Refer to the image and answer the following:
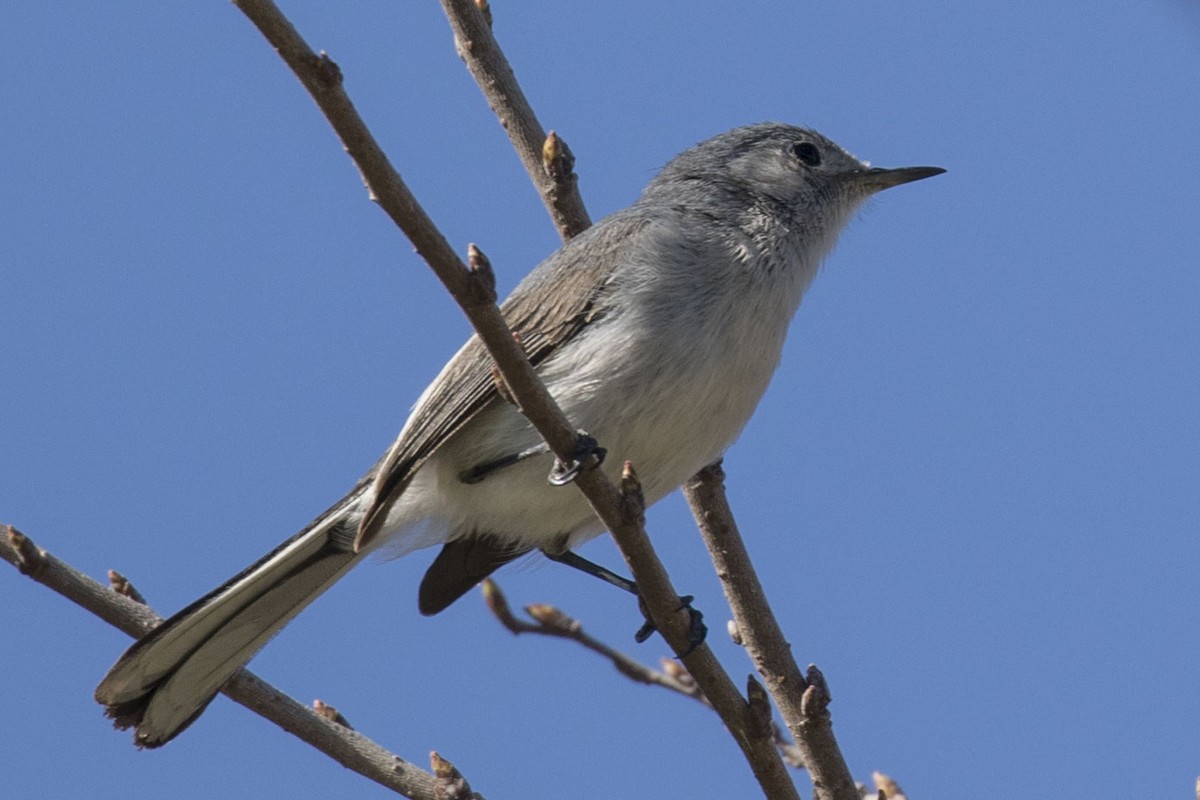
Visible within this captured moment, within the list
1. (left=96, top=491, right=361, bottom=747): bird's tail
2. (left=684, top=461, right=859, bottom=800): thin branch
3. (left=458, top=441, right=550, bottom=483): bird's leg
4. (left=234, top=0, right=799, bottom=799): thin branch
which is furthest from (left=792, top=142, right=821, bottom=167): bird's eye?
(left=234, top=0, right=799, bottom=799): thin branch

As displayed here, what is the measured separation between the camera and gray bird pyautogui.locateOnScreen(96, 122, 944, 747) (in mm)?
3479

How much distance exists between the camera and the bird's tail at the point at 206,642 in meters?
3.33

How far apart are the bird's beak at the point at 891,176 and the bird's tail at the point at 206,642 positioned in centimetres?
231

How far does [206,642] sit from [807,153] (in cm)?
267

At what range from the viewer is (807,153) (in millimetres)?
4875

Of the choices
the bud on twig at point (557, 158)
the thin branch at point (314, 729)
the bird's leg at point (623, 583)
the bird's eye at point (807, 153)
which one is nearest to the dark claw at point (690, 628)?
the bird's leg at point (623, 583)

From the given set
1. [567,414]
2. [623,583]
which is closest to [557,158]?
[567,414]

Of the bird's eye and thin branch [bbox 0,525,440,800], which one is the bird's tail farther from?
the bird's eye

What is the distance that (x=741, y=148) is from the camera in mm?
4844

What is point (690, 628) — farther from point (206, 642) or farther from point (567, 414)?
point (206, 642)

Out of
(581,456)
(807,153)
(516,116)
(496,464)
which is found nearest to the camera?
(581,456)

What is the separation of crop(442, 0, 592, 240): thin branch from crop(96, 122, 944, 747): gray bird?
0.25 metres

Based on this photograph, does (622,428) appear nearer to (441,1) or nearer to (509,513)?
(509,513)

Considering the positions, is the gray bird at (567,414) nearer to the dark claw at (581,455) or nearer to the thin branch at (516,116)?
the thin branch at (516,116)
